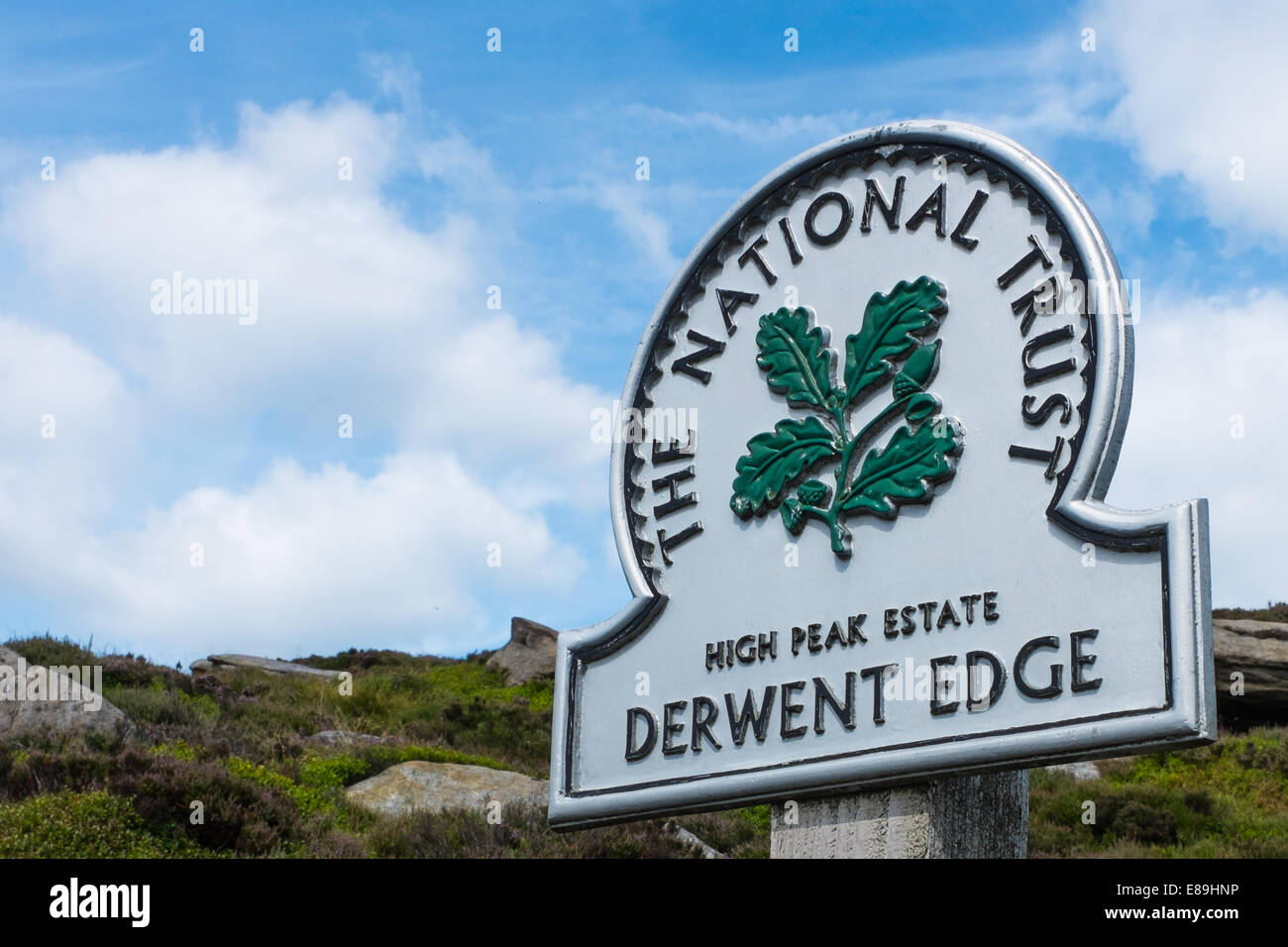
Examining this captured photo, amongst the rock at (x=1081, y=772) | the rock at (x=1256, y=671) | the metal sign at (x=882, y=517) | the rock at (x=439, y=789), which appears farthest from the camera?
the rock at (x=1256, y=671)

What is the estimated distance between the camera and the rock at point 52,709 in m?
14.3

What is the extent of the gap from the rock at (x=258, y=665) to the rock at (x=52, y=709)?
903 cm

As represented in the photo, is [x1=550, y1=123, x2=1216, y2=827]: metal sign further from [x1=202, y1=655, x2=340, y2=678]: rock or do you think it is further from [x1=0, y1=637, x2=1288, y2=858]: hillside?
[x1=202, y1=655, x2=340, y2=678]: rock

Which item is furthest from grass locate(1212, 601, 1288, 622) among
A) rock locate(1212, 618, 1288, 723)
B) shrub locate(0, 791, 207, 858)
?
shrub locate(0, 791, 207, 858)

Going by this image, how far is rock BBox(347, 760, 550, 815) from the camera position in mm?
13742

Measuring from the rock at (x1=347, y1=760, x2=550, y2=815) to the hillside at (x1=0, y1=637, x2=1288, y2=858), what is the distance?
32 cm

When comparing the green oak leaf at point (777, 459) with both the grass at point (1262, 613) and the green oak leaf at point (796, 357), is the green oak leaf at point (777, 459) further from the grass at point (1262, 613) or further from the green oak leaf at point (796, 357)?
the grass at point (1262, 613)

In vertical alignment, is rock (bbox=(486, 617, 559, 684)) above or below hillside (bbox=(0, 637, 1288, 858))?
above

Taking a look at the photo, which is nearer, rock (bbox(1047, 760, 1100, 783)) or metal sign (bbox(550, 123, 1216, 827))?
metal sign (bbox(550, 123, 1216, 827))

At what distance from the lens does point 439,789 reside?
14.2 meters

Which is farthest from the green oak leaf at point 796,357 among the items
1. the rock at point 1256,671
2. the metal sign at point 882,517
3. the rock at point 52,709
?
the rock at point 1256,671

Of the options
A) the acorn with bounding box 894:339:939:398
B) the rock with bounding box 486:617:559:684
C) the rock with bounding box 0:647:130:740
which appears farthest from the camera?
the rock with bounding box 486:617:559:684
